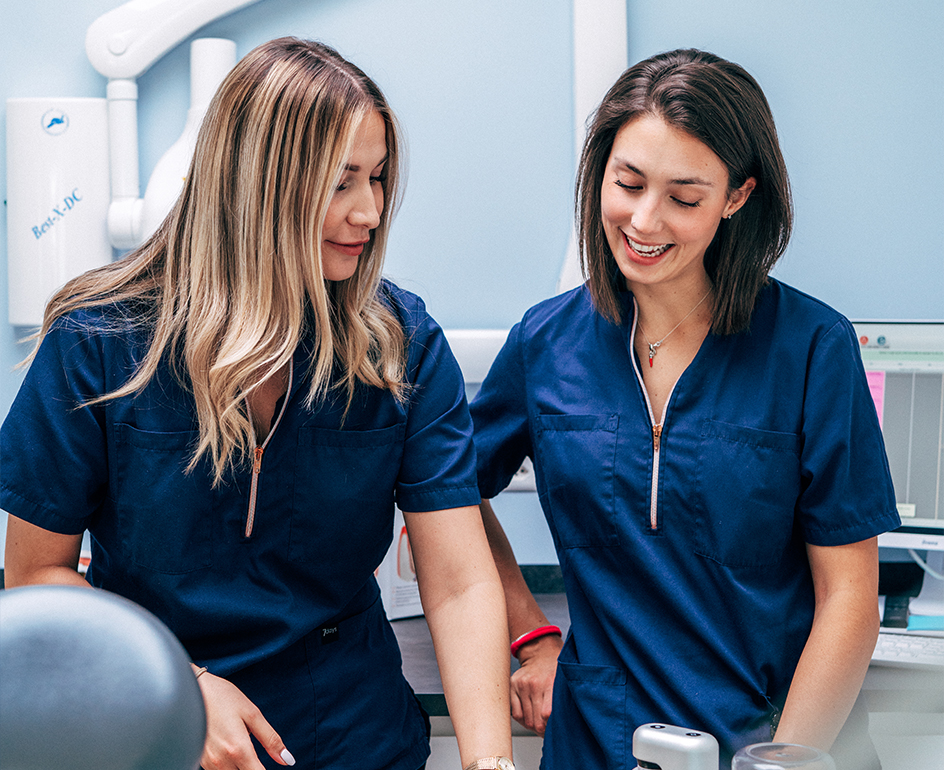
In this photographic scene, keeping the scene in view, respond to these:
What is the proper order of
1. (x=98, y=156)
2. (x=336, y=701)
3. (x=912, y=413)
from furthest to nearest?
(x=98, y=156) → (x=912, y=413) → (x=336, y=701)

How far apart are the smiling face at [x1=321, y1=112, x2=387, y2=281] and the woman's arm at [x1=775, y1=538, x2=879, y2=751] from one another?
697 millimetres

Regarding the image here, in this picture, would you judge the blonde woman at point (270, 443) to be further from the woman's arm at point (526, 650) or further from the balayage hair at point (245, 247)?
the woman's arm at point (526, 650)

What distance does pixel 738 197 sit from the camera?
1.20 m

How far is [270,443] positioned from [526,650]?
527mm

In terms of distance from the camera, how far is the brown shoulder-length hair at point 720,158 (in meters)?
1.14

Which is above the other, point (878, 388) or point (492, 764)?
point (878, 388)

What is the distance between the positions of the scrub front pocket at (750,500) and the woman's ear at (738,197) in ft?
0.95

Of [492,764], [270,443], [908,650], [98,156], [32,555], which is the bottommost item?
[908,650]

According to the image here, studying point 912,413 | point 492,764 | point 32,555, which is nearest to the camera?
point 492,764

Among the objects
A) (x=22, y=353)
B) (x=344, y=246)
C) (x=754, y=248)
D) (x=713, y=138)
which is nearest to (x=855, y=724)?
(x=754, y=248)

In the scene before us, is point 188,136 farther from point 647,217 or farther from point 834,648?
point 834,648

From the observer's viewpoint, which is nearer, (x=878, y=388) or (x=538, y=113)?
(x=878, y=388)

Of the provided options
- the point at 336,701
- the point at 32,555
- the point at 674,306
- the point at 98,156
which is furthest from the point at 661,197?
the point at 98,156

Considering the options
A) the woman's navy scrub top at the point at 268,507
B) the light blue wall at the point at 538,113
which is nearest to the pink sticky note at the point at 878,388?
the light blue wall at the point at 538,113
